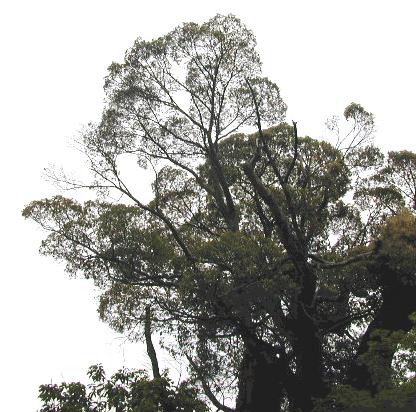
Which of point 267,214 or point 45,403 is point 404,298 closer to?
point 267,214

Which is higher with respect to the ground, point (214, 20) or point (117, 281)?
point (214, 20)

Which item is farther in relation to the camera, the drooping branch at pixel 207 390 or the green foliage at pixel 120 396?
the drooping branch at pixel 207 390

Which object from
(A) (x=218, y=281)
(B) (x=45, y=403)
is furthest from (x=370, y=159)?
(B) (x=45, y=403)

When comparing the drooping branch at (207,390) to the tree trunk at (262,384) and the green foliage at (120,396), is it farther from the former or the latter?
the green foliage at (120,396)

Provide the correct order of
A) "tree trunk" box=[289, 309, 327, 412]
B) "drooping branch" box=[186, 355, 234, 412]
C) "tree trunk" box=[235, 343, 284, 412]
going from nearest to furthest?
1. "tree trunk" box=[289, 309, 327, 412]
2. "tree trunk" box=[235, 343, 284, 412]
3. "drooping branch" box=[186, 355, 234, 412]

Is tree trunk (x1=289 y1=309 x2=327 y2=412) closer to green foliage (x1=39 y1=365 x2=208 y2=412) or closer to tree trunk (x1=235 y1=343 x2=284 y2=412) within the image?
tree trunk (x1=235 y1=343 x2=284 y2=412)

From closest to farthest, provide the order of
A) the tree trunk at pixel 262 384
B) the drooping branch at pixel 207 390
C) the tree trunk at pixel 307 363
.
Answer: the tree trunk at pixel 307 363
the tree trunk at pixel 262 384
the drooping branch at pixel 207 390

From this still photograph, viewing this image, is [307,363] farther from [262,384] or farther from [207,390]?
[207,390]

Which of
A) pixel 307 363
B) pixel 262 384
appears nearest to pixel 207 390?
pixel 262 384

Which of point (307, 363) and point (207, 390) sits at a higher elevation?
point (207, 390)

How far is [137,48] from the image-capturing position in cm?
1023

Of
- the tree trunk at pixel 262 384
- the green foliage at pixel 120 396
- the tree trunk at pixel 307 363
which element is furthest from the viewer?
the tree trunk at pixel 262 384

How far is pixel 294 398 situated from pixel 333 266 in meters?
2.45

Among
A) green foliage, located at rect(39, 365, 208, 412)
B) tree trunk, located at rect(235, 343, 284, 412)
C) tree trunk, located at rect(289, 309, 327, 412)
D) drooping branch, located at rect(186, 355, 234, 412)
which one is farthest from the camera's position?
drooping branch, located at rect(186, 355, 234, 412)
